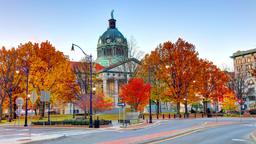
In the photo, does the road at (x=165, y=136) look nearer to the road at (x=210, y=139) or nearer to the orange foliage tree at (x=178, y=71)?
the road at (x=210, y=139)

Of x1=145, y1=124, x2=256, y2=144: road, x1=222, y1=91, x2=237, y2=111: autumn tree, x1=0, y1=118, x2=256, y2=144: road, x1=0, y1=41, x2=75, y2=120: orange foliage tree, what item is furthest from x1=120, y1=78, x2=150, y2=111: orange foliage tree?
x1=145, y1=124, x2=256, y2=144: road

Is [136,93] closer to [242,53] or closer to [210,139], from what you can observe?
[210,139]

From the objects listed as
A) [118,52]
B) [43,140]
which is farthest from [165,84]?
[118,52]

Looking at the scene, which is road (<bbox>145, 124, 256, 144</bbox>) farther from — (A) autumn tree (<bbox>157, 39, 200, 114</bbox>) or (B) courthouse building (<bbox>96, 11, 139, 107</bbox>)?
(B) courthouse building (<bbox>96, 11, 139, 107</bbox>)

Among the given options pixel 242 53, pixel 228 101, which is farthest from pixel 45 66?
pixel 242 53

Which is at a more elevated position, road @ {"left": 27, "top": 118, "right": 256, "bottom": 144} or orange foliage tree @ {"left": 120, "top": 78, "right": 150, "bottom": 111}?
orange foliage tree @ {"left": 120, "top": 78, "right": 150, "bottom": 111}

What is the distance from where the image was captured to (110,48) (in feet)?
380

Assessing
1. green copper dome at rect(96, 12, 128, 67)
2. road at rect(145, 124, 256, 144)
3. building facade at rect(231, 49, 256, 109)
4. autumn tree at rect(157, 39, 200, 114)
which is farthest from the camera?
green copper dome at rect(96, 12, 128, 67)

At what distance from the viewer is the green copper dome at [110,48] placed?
4513 inches

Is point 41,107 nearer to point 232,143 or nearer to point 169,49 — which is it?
point 169,49

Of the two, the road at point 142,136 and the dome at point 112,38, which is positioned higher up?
the dome at point 112,38

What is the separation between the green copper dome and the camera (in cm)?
11462

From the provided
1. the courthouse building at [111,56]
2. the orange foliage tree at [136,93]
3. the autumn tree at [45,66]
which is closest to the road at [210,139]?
the orange foliage tree at [136,93]

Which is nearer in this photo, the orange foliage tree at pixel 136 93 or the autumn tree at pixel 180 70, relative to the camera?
the orange foliage tree at pixel 136 93
